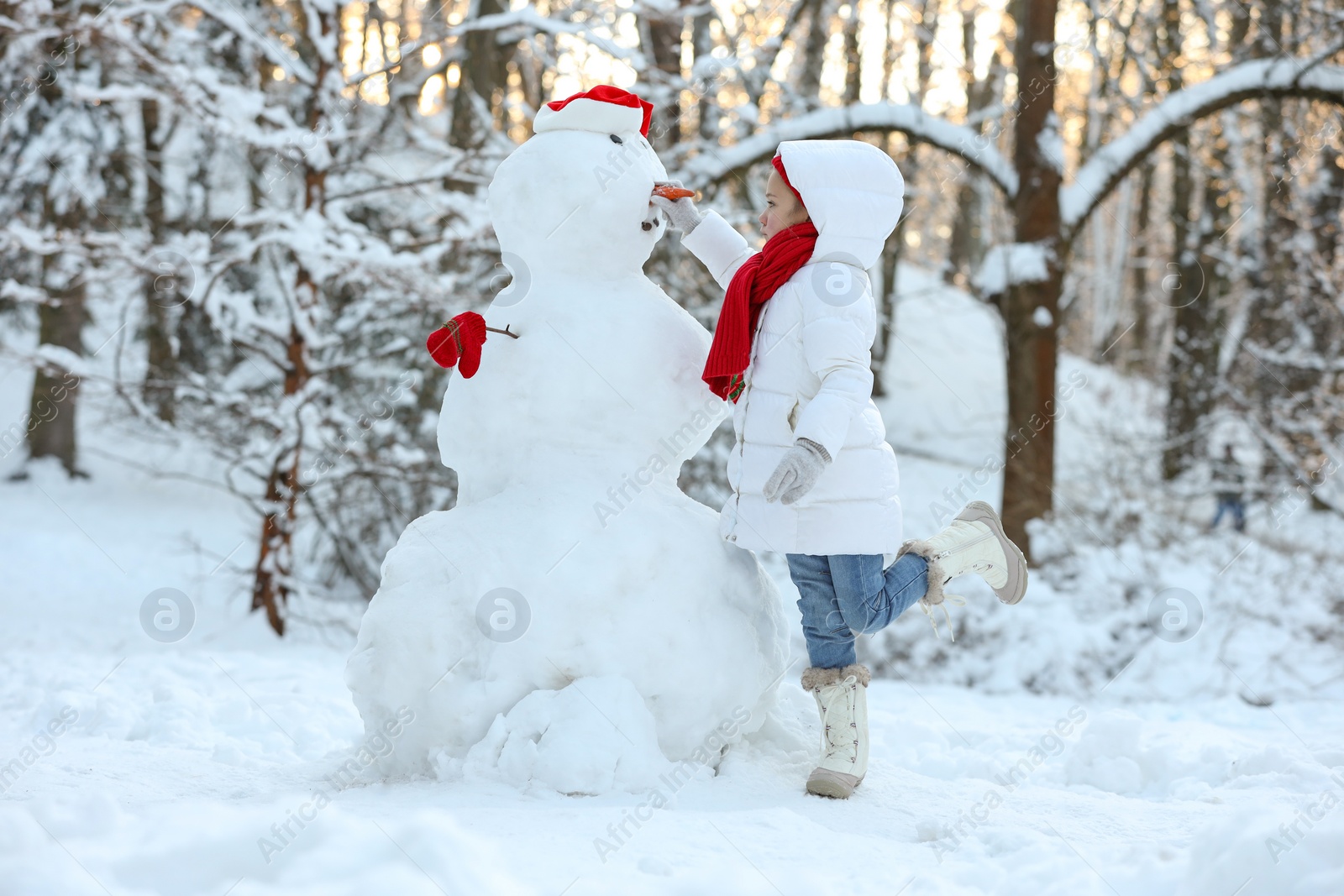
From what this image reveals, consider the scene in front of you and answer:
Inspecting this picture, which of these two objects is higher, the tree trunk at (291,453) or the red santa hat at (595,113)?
the red santa hat at (595,113)

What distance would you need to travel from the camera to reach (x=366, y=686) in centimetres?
279

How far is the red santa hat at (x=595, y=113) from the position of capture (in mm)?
3070

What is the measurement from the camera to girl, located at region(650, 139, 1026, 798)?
277cm

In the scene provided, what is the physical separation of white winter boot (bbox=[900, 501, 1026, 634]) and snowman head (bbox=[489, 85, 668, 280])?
1207 millimetres

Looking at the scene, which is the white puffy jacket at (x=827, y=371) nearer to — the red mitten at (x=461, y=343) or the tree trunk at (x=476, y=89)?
the red mitten at (x=461, y=343)

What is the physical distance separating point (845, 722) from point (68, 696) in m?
3.13

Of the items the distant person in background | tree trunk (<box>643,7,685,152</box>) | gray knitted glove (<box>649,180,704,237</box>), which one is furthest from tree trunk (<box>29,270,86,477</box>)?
the distant person in background

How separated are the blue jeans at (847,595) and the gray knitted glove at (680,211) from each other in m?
1.06

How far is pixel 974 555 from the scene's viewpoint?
9.94 feet

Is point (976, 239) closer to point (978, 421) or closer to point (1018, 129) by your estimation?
point (978, 421)

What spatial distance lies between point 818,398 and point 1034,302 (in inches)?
196

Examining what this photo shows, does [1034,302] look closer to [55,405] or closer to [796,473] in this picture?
[796,473]

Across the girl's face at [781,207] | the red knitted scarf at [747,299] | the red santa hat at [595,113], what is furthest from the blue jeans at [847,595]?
the red santa hat at [595,113]

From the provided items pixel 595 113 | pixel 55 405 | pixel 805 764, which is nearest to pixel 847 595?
pixel 805 764
